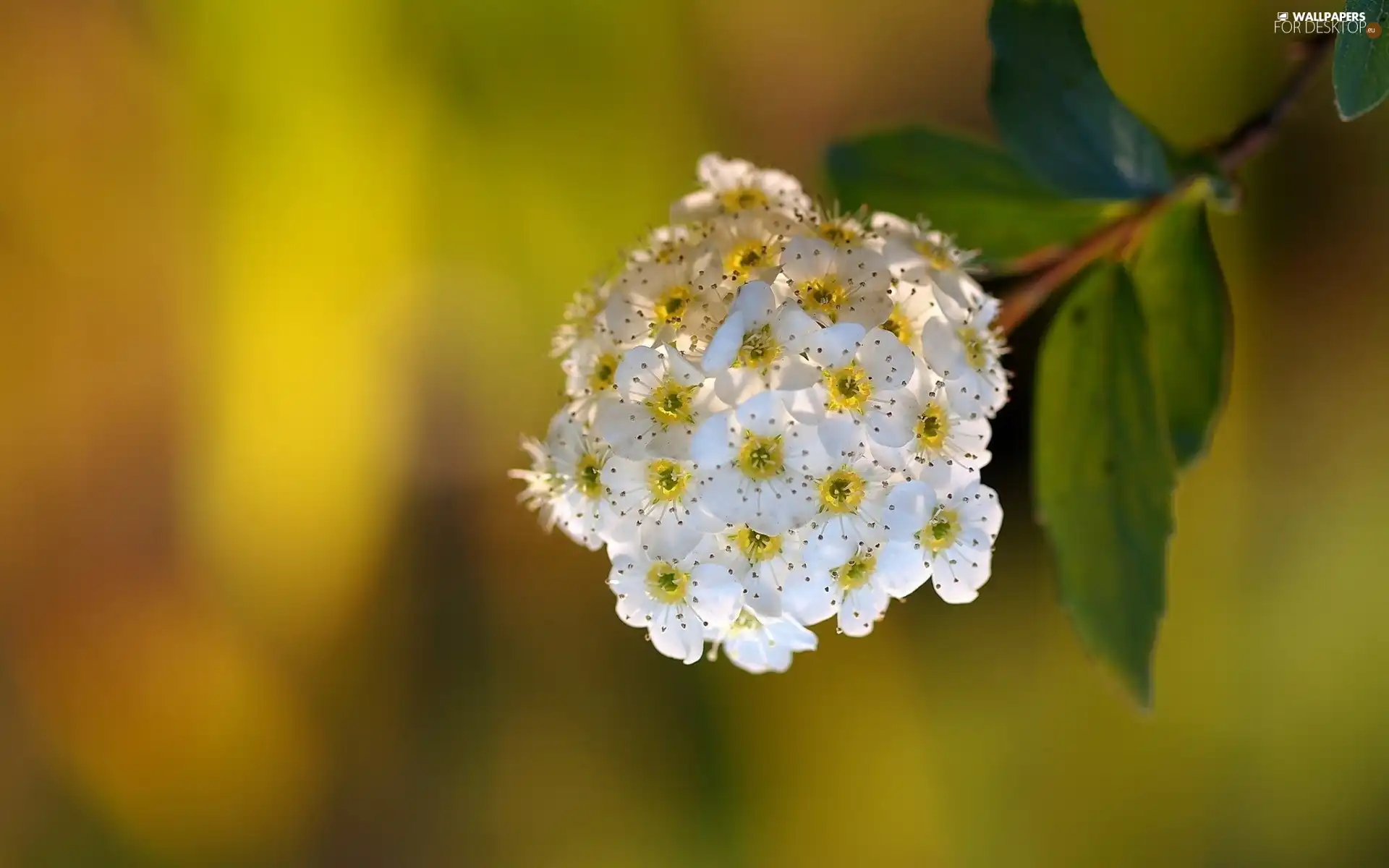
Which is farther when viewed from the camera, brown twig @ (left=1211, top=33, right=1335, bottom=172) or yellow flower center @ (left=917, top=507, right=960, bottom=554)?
brown twig @ (left=1211, top=33, right=1335, bottom=172)

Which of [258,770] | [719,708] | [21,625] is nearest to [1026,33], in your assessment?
[719,708]

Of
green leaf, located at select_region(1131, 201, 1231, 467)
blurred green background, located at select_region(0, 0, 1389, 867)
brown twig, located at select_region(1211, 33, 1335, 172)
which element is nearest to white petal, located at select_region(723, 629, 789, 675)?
green leaf, located at select_region(1131, 201, 1231, 467)

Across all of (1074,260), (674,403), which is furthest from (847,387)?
(1074,260)

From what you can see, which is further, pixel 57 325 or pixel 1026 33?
pixel 57 325

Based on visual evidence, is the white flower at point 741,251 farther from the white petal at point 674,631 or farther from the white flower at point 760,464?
the white petal at point 674,631

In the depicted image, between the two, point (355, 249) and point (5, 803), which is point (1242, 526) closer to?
point (355, 249)

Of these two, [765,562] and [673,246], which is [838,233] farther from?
[765,562]

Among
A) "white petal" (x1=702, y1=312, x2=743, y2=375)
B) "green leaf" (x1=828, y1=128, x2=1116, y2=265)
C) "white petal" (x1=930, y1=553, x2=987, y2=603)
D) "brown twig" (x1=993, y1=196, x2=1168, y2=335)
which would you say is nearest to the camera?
"white petal" (x1=702, y1=312, x2=743, y2=375)

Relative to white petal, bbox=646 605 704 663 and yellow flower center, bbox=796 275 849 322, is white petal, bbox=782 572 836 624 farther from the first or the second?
yellow flower center, bbox=796 275 849 322
